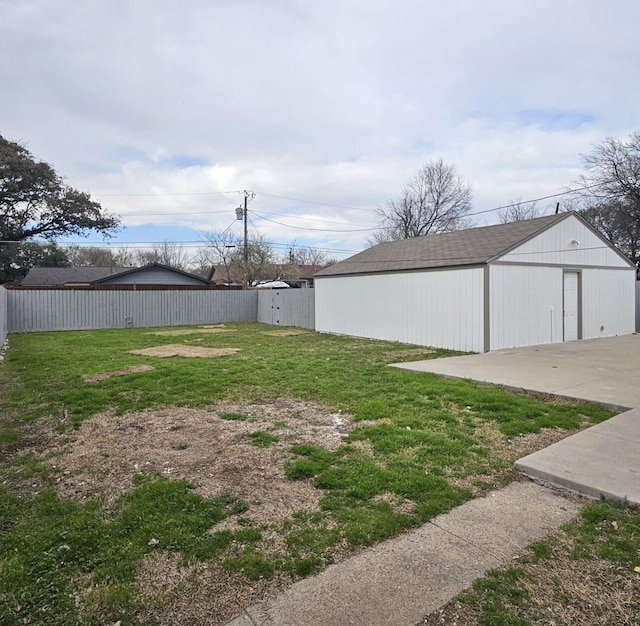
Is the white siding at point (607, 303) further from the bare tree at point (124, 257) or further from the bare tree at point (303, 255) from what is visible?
the bare tree at point (124, 257)

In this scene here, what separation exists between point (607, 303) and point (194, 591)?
1500 centimetres

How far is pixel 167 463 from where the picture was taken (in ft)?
12.1

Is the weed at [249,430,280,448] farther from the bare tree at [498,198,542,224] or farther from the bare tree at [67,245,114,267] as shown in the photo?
the bare tree at [67,245,114,267]

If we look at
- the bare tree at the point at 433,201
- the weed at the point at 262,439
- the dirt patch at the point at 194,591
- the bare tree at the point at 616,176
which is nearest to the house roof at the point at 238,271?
the bare tree at the point at 433,201

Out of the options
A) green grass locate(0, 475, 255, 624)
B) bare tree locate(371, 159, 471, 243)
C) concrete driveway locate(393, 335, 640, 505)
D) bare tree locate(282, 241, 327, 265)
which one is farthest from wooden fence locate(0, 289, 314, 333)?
bare tree locate(282, 241, 327, 265)

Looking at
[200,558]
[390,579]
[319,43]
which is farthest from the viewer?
[319,43]

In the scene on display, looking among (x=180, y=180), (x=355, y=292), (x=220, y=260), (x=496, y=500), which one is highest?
(x=180, y=180)

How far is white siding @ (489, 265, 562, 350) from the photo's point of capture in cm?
1044

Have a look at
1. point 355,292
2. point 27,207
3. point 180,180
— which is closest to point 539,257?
point 355,292

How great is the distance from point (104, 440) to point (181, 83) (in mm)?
8715

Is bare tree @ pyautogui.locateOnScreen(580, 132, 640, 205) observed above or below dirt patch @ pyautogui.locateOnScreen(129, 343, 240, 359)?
above

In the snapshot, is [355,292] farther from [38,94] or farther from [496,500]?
[496,500]

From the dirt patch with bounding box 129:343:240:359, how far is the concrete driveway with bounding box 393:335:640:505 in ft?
14.1

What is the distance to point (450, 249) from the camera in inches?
500
